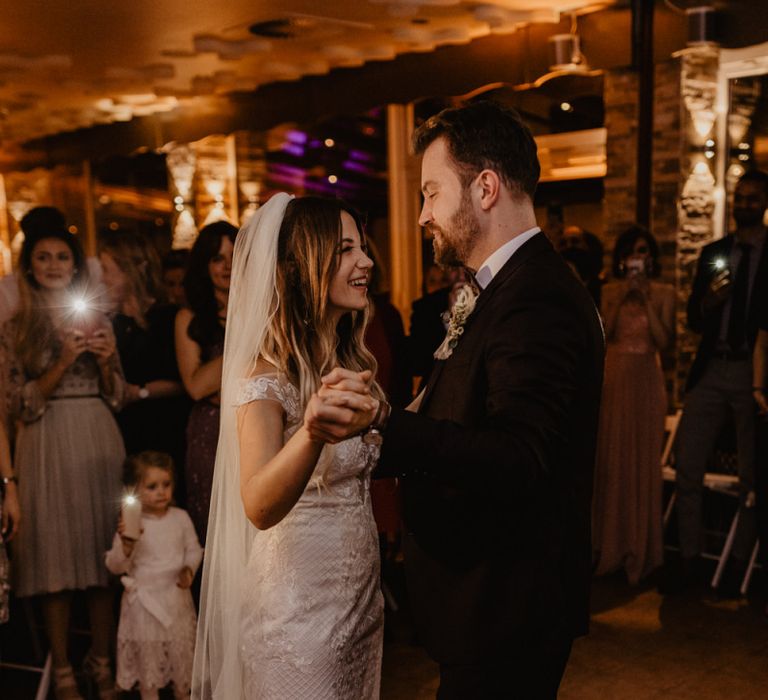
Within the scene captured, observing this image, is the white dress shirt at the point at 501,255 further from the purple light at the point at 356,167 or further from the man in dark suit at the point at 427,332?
the purple light at the point at 356,167

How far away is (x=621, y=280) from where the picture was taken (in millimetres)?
4770

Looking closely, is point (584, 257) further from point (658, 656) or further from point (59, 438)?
point (59, 438)

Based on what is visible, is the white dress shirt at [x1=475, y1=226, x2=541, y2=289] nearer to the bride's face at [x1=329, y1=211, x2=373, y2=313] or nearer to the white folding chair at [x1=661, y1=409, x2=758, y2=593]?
the bride's face at [x1=329, y1=211, x2=373, y2=313]

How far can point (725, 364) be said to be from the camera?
4.32 meters

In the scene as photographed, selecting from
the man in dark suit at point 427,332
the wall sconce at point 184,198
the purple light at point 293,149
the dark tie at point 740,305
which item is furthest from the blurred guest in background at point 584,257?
the wall sconce at point 184,198

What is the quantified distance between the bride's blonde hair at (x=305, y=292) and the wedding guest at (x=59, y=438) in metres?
1.50

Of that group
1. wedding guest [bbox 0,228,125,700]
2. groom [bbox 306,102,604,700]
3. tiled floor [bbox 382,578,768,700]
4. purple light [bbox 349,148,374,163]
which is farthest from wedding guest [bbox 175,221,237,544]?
purple light [bbox 349,148,374,163]

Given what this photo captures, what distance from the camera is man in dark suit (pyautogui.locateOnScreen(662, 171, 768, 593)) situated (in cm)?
429

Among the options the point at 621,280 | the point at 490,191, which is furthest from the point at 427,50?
the point at 490,191

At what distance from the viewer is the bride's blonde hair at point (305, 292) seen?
1924mm

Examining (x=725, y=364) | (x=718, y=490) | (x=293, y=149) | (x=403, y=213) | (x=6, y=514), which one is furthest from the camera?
(x=293, y=149)

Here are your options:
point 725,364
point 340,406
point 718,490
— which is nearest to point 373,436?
point 340,406

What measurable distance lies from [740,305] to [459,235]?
3.17 meters

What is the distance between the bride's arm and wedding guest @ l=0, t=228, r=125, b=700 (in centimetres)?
169
